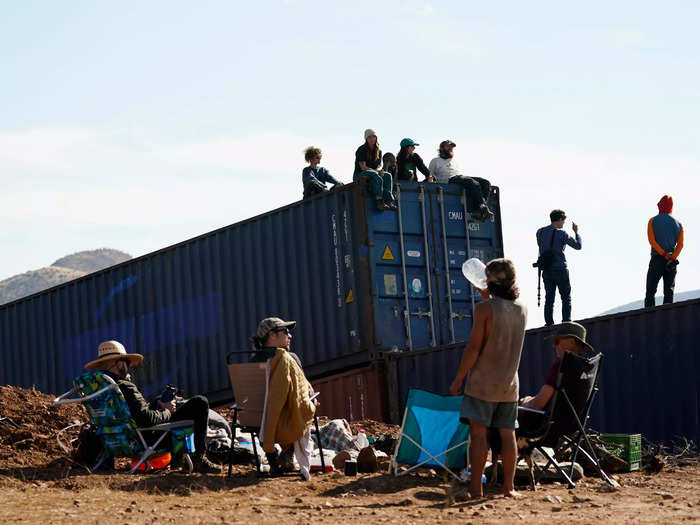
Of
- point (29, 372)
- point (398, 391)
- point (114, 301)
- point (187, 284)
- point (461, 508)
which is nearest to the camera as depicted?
point (461, 508)

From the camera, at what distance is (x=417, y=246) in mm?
14227

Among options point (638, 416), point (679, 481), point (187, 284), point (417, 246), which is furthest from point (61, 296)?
point (679, 481)

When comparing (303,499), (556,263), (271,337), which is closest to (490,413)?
(303,499)

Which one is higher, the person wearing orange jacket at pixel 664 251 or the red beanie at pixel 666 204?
Result: the red beanie at pixel 666 204

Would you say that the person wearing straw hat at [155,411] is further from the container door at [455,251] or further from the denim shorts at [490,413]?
the container door at [455,251]

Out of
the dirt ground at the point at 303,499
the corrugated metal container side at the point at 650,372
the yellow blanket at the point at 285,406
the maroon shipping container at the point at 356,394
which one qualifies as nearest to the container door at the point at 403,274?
the maroon shipping container at the point at 356,394

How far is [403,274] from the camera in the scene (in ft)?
46.0

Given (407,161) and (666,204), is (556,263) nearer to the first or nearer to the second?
(666,204)

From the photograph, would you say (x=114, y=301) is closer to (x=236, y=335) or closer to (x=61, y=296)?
(x=61, y=296)

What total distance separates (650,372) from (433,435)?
12.7 feet

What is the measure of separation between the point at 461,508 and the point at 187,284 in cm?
1065

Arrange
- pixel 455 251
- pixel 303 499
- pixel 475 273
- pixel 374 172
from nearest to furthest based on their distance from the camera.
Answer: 1. pixel 303 499
2. pixel 475 273
3. pixel 374 172
4. pixel 455 251

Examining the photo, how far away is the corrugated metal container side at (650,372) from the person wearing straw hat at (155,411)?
15.5 feet

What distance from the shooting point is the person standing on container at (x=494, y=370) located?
7.16 m
